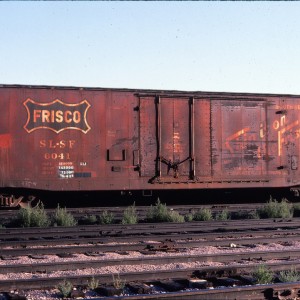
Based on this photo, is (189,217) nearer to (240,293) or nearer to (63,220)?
(63,220)

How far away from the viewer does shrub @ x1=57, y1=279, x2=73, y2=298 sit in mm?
5979

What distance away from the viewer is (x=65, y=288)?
6.00 m

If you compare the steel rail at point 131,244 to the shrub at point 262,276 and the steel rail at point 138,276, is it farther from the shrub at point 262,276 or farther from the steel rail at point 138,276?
the shrub at point 262,276

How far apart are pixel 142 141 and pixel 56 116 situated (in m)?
2.75

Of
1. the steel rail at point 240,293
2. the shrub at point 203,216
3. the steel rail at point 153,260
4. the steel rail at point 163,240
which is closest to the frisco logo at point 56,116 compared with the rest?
the shrub at point 203,216

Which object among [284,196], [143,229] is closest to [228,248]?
[143,229]

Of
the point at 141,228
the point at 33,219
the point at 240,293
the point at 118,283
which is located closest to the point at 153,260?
the point at 118,283

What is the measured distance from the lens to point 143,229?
1146 centimetres

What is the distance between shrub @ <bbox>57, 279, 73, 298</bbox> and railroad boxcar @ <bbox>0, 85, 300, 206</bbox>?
29.6 ft

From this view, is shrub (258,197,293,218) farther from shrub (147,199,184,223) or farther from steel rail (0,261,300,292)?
steel rail (0,261,300,292)

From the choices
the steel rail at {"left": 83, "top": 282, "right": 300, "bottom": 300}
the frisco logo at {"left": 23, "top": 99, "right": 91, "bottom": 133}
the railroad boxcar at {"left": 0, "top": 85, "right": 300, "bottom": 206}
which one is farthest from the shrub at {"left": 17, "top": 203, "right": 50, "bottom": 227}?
the steel rail at {"left": 83, "top": 282, "right": 300, "bottom": 300}

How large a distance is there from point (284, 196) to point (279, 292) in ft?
42.9

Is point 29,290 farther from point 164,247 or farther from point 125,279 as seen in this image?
point 164,247

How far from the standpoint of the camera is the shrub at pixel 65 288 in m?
5.98
